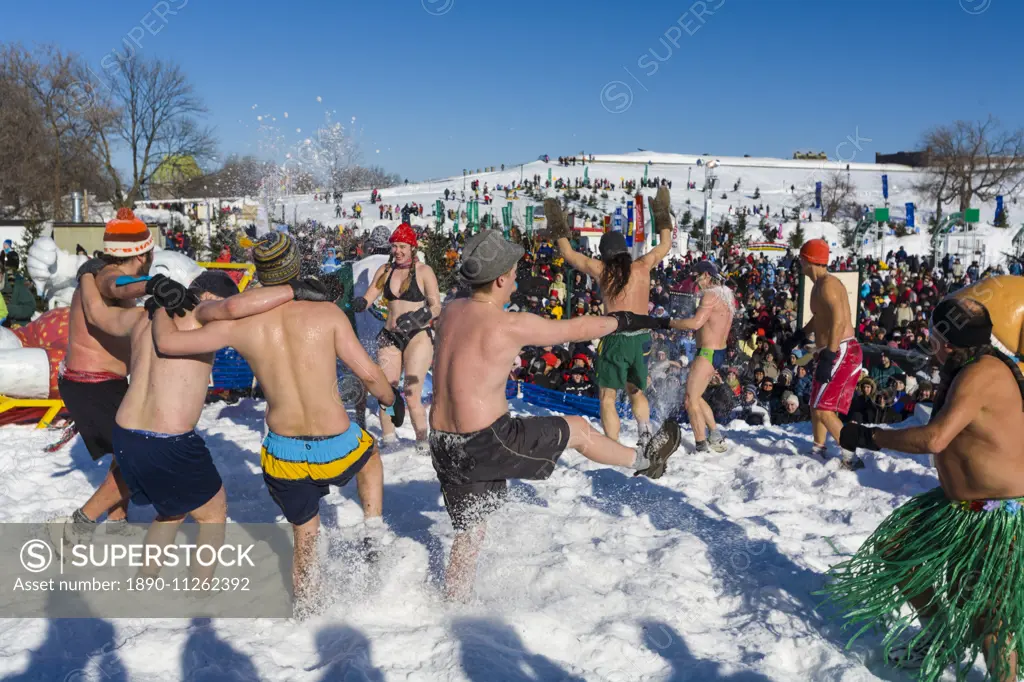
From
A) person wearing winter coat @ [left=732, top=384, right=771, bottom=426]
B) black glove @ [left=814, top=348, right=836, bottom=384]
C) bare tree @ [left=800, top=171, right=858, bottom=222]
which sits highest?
bare tree @ [left=800, top=171, right=858, bottom=222]

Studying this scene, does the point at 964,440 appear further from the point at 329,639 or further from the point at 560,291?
the point at 560,291

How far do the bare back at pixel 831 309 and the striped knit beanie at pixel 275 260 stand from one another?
3390mm

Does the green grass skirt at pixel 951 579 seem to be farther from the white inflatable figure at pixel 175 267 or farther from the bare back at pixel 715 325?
the white inflatable figure at pixel 175 267

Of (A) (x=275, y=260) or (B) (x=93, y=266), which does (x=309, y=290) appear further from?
(B) (x=93, y=266)

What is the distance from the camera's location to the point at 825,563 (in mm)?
3389

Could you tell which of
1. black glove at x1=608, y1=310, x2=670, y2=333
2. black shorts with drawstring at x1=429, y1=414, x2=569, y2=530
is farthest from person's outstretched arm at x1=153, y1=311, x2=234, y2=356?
black glove at x1=608, y1=310, x2=670, y2=333

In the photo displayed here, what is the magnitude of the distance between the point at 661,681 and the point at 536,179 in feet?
141

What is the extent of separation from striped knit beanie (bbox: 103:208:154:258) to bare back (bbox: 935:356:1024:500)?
10.5ft

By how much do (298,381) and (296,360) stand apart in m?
0.08

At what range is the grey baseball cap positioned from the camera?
281 centimetres

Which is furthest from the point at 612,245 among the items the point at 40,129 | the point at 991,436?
the point at 40,129

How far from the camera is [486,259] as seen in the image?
2812 millimetres

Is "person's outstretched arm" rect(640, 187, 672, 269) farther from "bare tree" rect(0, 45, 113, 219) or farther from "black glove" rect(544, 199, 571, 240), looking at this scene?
"bare tree" rect(0, 45, 113, 219)

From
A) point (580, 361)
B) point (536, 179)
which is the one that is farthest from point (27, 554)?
point (536, 179)
